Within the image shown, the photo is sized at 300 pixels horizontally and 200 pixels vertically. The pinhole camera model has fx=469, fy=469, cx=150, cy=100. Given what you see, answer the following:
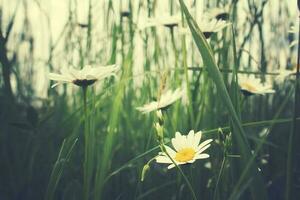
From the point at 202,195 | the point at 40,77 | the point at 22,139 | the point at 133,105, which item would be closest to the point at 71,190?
the point at 202,195

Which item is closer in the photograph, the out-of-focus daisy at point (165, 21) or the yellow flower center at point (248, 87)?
the yellow flower center at point (248, 87)

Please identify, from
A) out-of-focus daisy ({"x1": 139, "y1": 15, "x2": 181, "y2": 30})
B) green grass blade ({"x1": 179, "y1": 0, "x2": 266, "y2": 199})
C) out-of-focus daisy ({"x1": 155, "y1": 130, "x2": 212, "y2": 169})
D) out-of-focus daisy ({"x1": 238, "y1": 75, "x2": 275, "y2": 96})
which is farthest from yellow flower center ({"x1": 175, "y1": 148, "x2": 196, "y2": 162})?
out-of-focus daisy ({"x1": 139, "y1": 15, "x2": 181, "y2": 30})

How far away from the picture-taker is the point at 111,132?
78 cm

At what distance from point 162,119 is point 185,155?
0.25ft

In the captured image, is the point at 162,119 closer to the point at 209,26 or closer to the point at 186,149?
the point at 186,149

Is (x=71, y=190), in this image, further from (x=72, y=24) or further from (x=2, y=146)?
(x=72, y=24)

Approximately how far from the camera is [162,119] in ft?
1.99

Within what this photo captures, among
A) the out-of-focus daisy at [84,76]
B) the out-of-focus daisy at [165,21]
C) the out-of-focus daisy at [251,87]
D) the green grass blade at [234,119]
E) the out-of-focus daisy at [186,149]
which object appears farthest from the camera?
the out-of-focus daisy at [165,21]

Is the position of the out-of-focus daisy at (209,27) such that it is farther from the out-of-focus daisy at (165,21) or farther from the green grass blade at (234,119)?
the green grass blade at (234,119)

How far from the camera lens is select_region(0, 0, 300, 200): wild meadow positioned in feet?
2.15

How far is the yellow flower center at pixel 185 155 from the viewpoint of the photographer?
636mm

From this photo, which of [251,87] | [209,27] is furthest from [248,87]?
[209,27]

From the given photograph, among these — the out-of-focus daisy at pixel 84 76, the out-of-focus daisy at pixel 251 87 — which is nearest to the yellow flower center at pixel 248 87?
the out-of-focus daisy at pixel 251 87

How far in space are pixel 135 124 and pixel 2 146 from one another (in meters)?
0.44
